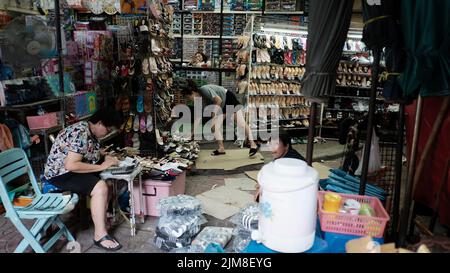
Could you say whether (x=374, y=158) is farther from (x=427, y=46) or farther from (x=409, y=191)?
(x=427, y=46)

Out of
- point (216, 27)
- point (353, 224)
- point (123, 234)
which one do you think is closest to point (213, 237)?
point (123, 234)

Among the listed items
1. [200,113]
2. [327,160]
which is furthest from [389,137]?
[200,113]

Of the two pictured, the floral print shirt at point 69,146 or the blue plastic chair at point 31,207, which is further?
the floral print shirt at point 69,146

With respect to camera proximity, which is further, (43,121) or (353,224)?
(43,121)

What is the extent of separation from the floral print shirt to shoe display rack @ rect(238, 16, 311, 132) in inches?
155

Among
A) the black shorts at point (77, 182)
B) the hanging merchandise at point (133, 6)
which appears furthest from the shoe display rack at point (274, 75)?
the black shorts at point (77, 182)

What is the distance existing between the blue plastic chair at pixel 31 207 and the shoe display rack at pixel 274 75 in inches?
170

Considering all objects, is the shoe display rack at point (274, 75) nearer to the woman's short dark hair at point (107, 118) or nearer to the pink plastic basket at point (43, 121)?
the pink plastic basket at point (43, 121)

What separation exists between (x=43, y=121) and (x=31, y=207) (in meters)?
1.32

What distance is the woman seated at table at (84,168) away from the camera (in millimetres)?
3158

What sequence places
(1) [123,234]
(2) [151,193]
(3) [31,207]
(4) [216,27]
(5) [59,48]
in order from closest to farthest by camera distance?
(3) [31,207], (1) [123,234], (2) [151,193], (5) [59,48], (4) [216,27]

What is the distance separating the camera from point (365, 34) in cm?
227

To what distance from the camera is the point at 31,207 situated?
286 centimetres
